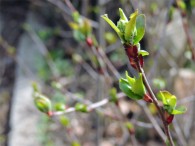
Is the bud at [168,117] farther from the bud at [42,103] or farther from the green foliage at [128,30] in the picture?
the bud at [42,103]

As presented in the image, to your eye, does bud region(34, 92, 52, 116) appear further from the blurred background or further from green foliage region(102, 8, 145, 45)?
the blurred background

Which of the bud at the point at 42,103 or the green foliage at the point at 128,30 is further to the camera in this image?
the bud at the point at 42,103

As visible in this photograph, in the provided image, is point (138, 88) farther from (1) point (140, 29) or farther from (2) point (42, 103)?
(2) point (42, 103)

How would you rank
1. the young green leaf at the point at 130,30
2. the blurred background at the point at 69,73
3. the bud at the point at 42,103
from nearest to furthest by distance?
the young green leaf at the point at 130,30 < the bud at the point at 42,103 < the blurred background at the point at 69,73

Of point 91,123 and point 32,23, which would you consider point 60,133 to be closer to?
point 91,123

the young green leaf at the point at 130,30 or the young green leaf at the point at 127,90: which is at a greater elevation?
the young green leaf at the point at 130,30

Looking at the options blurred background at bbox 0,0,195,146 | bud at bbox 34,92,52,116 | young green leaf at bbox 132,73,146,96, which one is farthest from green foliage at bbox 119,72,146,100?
blurred background at bbox 0,0,195,146

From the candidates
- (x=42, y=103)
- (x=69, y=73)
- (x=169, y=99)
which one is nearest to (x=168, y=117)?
(x=169, y=99)

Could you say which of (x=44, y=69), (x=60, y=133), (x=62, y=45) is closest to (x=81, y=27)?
(x=60, y=133)

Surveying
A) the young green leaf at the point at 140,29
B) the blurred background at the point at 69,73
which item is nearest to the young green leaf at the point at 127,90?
the young green leaf at the point at 140,29
